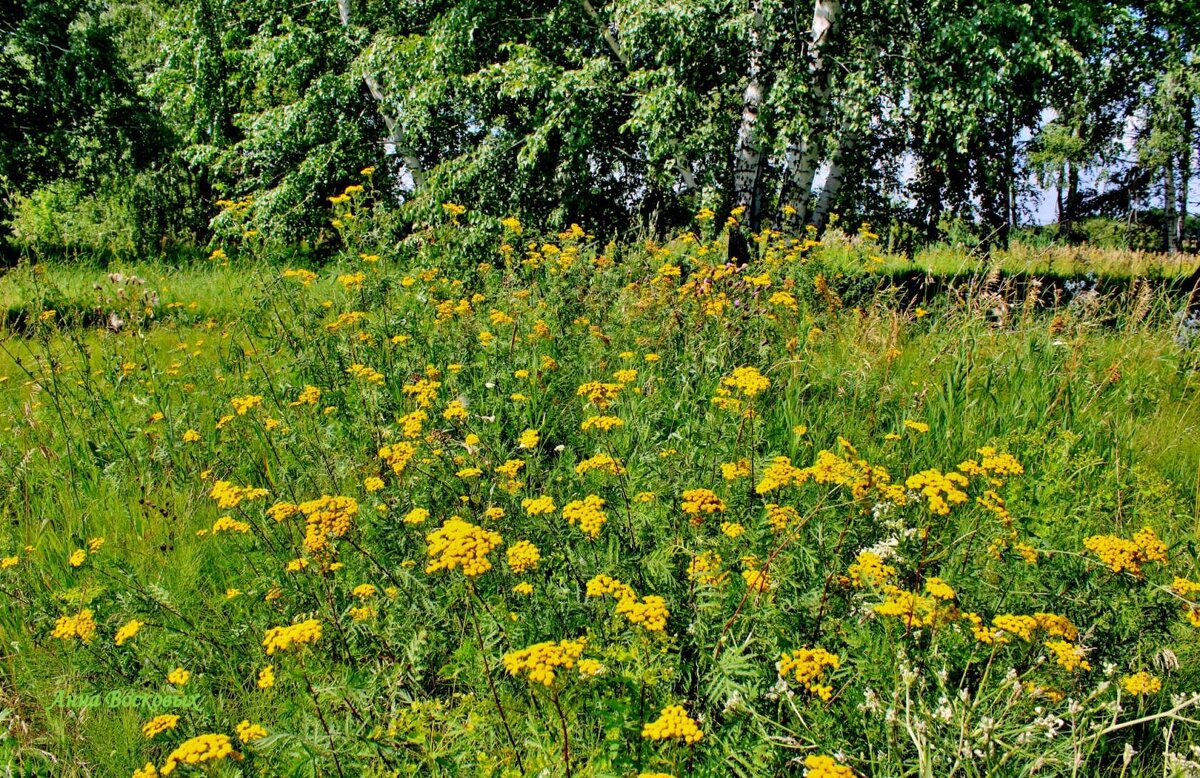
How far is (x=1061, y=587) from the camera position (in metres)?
2.18

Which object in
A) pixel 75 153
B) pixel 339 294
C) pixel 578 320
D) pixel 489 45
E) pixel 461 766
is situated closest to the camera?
pixel 461 766

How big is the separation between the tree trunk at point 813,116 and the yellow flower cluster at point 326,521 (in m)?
6.05

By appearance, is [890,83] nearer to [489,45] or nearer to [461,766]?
[489,45]

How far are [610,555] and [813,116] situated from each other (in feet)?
20.6

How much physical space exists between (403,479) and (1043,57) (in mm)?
6496

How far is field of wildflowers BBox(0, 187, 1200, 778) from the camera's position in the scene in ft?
5.80

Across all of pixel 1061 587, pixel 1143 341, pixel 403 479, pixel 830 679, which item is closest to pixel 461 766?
pixel 830 679

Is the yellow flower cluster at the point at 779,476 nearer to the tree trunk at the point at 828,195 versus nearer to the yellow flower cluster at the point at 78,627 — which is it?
the yellow flower cluster at the point at 78,627

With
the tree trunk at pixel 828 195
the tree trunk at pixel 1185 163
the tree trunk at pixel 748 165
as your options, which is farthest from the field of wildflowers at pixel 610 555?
the tree trunk at pixel 1185 163

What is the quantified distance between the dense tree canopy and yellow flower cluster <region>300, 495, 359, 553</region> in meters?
4.84

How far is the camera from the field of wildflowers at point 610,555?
177 centimetres

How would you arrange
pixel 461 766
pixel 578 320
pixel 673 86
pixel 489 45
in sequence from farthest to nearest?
pixel 489 45, pixel 673 86, pixel 578 320, pixel 461 766

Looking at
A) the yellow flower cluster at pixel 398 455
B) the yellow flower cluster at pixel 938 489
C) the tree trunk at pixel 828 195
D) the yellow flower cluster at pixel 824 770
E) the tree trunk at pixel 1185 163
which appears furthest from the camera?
the tree trunk at pixel 1185 163

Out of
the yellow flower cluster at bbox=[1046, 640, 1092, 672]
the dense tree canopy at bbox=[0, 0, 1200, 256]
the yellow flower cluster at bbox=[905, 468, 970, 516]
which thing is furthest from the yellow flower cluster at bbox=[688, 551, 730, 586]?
the dense tree canopy at bbox=[0, 0, 1200, 256]
